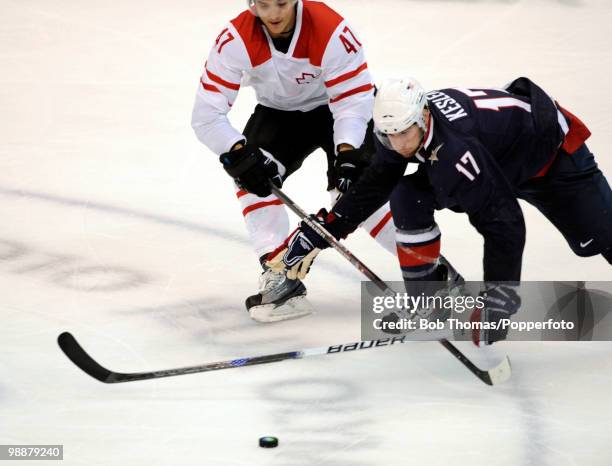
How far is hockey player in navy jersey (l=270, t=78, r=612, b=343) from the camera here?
9.87 ft

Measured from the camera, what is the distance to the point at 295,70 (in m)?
3.71

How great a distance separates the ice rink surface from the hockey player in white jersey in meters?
0.28

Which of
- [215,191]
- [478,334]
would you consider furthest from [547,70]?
[478,334]

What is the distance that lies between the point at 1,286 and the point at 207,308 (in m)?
0.77

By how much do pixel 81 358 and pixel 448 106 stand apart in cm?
134

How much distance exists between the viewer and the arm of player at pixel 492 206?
2.98m

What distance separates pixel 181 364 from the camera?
346cm

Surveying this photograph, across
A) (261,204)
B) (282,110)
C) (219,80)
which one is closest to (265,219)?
(261,204)

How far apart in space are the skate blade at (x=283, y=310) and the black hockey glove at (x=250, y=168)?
396mm

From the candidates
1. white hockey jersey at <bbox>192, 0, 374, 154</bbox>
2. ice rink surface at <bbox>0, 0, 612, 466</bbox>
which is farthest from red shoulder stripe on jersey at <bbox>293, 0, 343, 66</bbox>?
ice rink surface at <bbox>0, 0, 612, 466</bbox>

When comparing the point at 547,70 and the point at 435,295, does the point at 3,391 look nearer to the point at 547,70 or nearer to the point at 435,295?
the point at 435,295

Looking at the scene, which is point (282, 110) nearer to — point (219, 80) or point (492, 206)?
point (219, 80)

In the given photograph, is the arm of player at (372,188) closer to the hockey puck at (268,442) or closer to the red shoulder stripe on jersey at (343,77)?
the red shoulder stripe on jersey at (343,77)

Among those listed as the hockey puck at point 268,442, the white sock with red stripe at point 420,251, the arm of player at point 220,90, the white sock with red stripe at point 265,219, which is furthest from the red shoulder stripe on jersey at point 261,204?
the hockey puck at point 268,442
